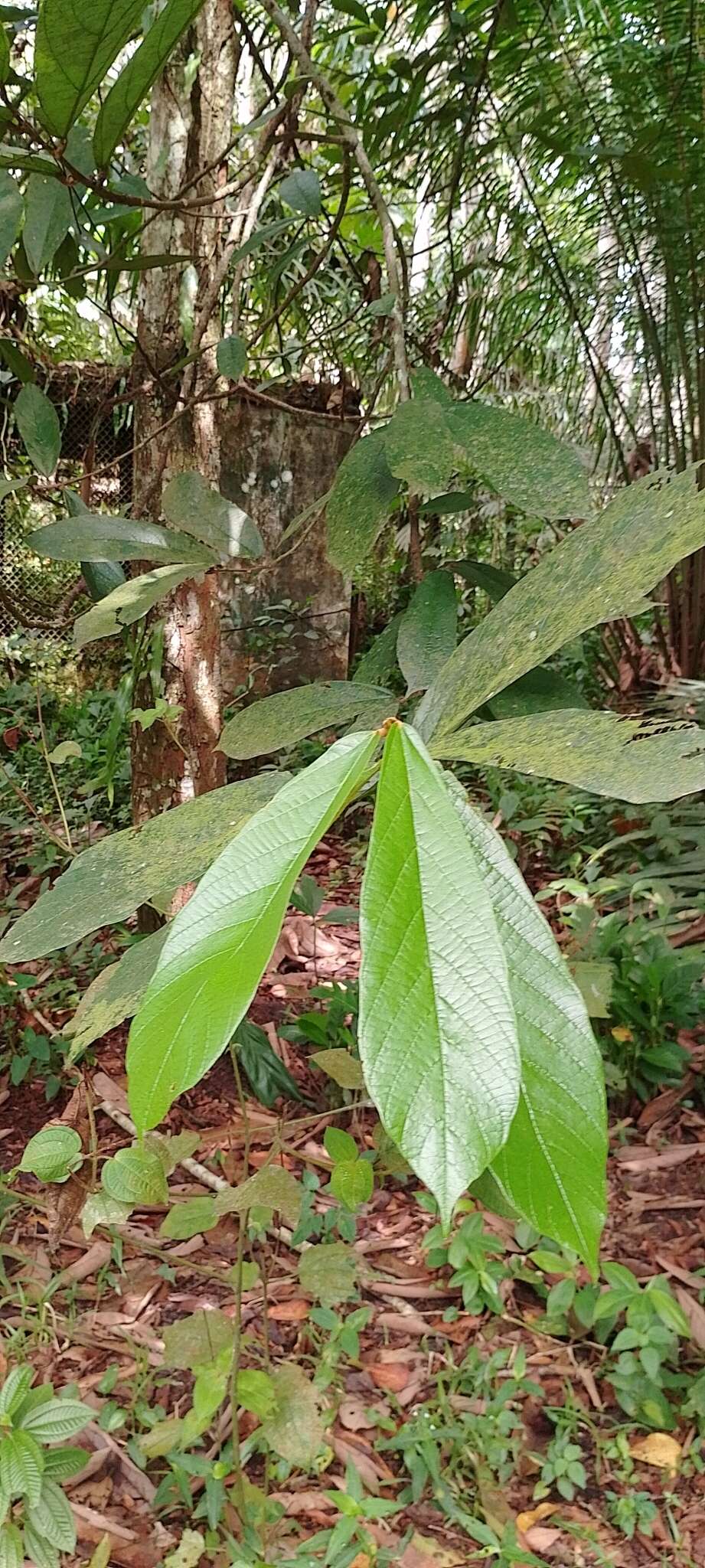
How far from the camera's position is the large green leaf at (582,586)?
374 millimetres

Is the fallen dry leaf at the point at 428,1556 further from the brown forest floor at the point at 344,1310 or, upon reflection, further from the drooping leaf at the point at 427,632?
the drooping leaf at the point at 427,632

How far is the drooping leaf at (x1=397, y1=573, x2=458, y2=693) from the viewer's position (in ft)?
1.89

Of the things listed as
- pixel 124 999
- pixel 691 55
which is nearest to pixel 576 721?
pixel 124 999

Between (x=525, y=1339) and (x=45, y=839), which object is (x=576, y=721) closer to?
(x=525, y=1339)

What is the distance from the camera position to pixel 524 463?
590 mm

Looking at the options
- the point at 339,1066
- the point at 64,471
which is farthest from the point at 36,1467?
A: the point at 64,471

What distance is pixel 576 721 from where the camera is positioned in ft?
1.16

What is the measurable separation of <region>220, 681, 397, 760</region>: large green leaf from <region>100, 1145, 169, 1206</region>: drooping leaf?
461mm

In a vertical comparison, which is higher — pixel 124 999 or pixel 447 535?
pixel 447 535

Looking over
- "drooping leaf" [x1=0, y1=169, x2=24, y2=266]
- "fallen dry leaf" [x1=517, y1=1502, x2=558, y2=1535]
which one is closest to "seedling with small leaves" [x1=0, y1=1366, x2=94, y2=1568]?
"fallen dry leaf" [x1=517, y1=1502, x2=558, y2=1535]

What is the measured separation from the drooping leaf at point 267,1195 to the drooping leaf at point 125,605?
0.46 m

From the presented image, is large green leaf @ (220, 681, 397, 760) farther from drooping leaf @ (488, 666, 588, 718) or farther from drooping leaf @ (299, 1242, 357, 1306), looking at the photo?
drooping leaf @ (299, 1242, 357, 1306)

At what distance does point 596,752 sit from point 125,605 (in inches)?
17.5

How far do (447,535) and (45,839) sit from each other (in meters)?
1.46
